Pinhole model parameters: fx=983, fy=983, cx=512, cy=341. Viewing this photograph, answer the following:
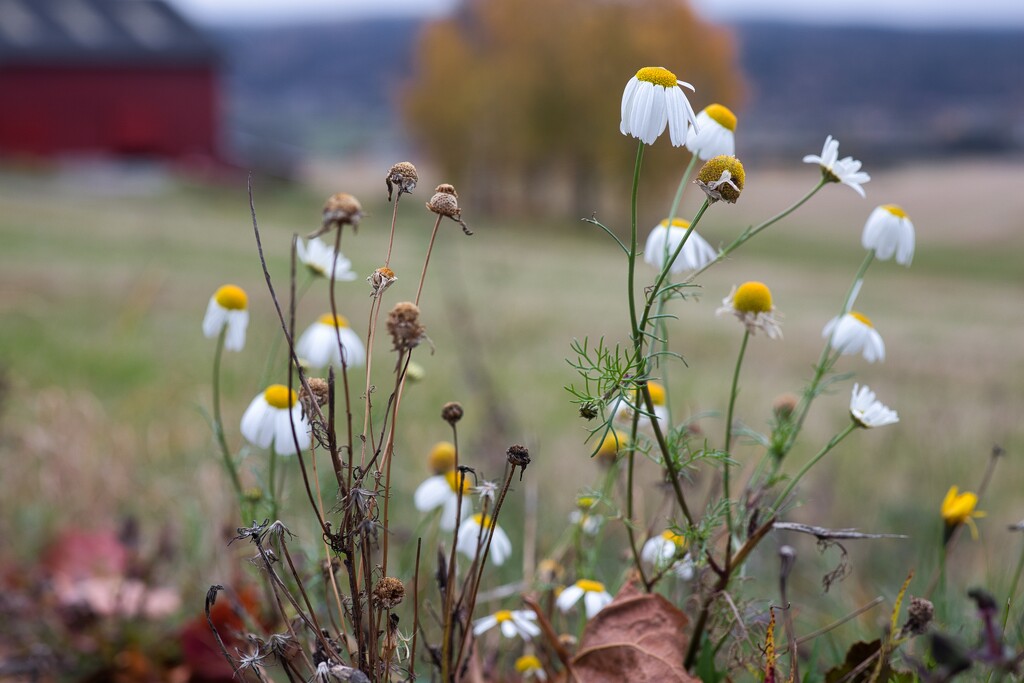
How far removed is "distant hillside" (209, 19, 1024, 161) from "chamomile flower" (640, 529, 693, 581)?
40.3 ft

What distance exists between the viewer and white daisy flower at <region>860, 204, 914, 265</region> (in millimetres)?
1190

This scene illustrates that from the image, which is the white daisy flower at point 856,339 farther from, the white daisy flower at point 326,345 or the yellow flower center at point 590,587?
the white daisy flower at point 326,345

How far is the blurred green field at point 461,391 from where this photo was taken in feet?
8.48

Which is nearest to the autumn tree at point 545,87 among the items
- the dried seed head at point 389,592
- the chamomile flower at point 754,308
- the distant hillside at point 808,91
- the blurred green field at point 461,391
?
the distant hillside at point 808,91

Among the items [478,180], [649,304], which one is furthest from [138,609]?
[478,180]

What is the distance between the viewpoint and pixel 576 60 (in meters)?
29.5

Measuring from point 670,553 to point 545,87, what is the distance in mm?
30729

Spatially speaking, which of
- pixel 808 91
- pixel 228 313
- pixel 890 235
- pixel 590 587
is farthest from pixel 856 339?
pixel 808 91

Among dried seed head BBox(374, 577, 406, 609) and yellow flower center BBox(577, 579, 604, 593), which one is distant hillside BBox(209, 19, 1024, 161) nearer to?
yellow flower center BBox(577, 579, 604, 593)

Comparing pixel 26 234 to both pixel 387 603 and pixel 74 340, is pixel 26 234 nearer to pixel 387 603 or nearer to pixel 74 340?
pixel 74 340

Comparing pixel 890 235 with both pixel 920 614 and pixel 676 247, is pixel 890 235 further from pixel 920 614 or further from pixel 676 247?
pixel 920 614

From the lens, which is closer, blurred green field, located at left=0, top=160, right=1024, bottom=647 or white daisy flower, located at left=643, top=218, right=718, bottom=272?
white daisy flower, located at left=643, top=218, right=718, bottom=272

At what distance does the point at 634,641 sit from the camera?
118cm


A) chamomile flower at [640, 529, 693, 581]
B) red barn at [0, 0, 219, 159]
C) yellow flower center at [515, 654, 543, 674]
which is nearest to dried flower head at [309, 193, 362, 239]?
chamomile flower at [640, 529, 693, 581]
